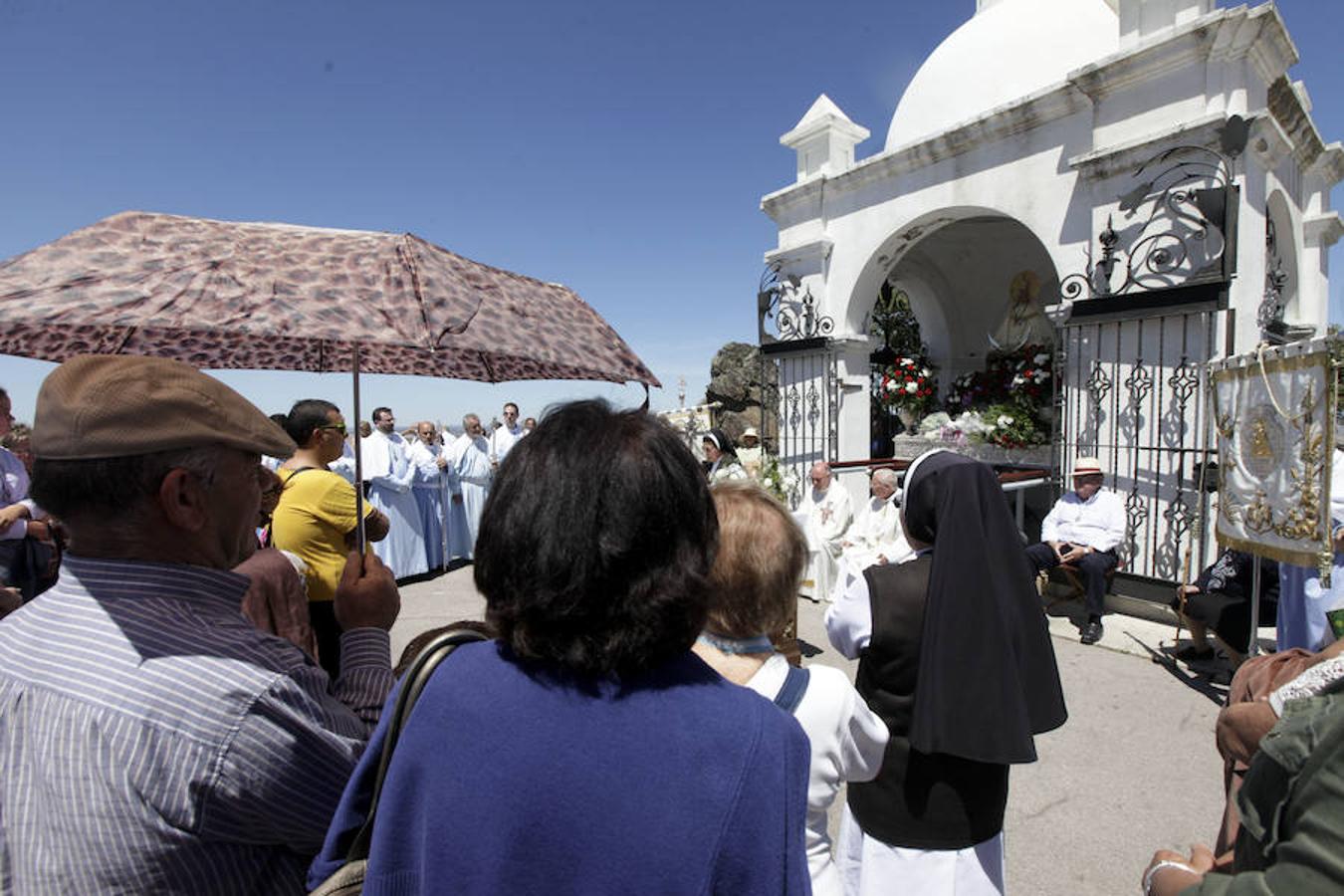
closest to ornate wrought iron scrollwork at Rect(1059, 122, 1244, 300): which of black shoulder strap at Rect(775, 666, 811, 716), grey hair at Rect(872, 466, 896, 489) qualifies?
grey hair at Rect(872, 466, 896, 489)

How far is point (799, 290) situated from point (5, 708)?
8.75m

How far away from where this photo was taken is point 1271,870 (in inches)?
35.3

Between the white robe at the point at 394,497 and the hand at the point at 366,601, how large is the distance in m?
7.08

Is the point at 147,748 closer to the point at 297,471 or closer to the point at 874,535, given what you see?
the point at 297,471

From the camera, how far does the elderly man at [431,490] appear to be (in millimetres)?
8953

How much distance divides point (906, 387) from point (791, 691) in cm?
910

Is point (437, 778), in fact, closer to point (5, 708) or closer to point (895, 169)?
point (5, 708)

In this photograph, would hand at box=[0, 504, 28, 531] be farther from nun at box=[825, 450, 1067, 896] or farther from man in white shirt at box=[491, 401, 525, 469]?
man in white shirt at box=[491, 401, 525, 469]

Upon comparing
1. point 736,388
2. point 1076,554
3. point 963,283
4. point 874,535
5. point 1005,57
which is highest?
point 1005,57

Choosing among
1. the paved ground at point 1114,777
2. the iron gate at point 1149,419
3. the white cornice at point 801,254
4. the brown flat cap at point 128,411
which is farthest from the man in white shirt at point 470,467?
the brown flat cap at point 128,411

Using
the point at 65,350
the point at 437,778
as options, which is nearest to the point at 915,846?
the point at 437,778

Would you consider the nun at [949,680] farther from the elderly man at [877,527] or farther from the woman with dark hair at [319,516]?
the elderly man at [877,527]

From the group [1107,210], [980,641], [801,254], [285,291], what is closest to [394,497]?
[801,254]

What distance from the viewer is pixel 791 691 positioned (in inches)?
58.8
